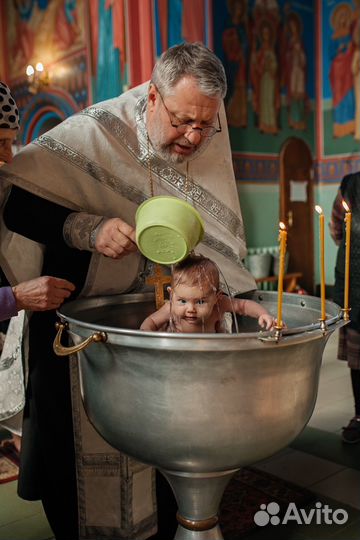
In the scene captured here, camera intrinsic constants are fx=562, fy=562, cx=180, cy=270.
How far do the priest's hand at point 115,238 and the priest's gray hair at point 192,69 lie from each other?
0.36 m

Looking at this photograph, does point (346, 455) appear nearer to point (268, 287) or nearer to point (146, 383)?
point (146, 383)

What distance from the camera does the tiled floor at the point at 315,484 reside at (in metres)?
2.10

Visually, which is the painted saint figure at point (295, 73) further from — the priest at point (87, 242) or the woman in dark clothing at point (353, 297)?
the priest at point (87, 242)

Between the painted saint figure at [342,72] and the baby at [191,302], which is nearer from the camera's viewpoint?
the baby at [191,302]

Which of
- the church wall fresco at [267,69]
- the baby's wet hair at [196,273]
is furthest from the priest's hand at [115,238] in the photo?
the church wall fresco at [267,69]

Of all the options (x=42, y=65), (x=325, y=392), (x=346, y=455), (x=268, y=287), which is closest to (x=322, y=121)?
(x=268, y=287)

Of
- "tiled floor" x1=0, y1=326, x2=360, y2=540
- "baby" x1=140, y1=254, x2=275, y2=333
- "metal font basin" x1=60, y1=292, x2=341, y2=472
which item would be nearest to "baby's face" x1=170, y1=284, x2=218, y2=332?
"baby" x1=140, y1=254, x2=275, y2=333

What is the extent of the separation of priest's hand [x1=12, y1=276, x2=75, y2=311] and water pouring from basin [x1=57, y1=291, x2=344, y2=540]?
212 mm

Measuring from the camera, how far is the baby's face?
1.55 meters

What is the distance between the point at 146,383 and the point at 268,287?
6.24 metres

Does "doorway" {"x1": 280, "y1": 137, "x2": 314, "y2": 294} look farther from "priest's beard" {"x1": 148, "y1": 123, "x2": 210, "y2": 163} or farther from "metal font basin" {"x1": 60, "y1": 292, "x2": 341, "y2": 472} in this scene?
"metal font basin" {"x1": 60, "y1": 292, "x2": 341, "y2": 472}

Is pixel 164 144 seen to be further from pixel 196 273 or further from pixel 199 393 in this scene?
pixel 199 393

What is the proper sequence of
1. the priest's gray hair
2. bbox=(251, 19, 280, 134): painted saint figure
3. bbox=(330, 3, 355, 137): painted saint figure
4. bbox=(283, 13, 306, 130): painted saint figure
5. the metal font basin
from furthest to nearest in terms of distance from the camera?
bbox=(283, 13, 306, 130): painted saint figure < bbox=(330, 3, 355, 137): painted saint figure < bbox=(251, 19, 280, 134): painted saint figure < the priest's gray hair < the metal font basin

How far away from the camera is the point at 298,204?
26.0 feet
